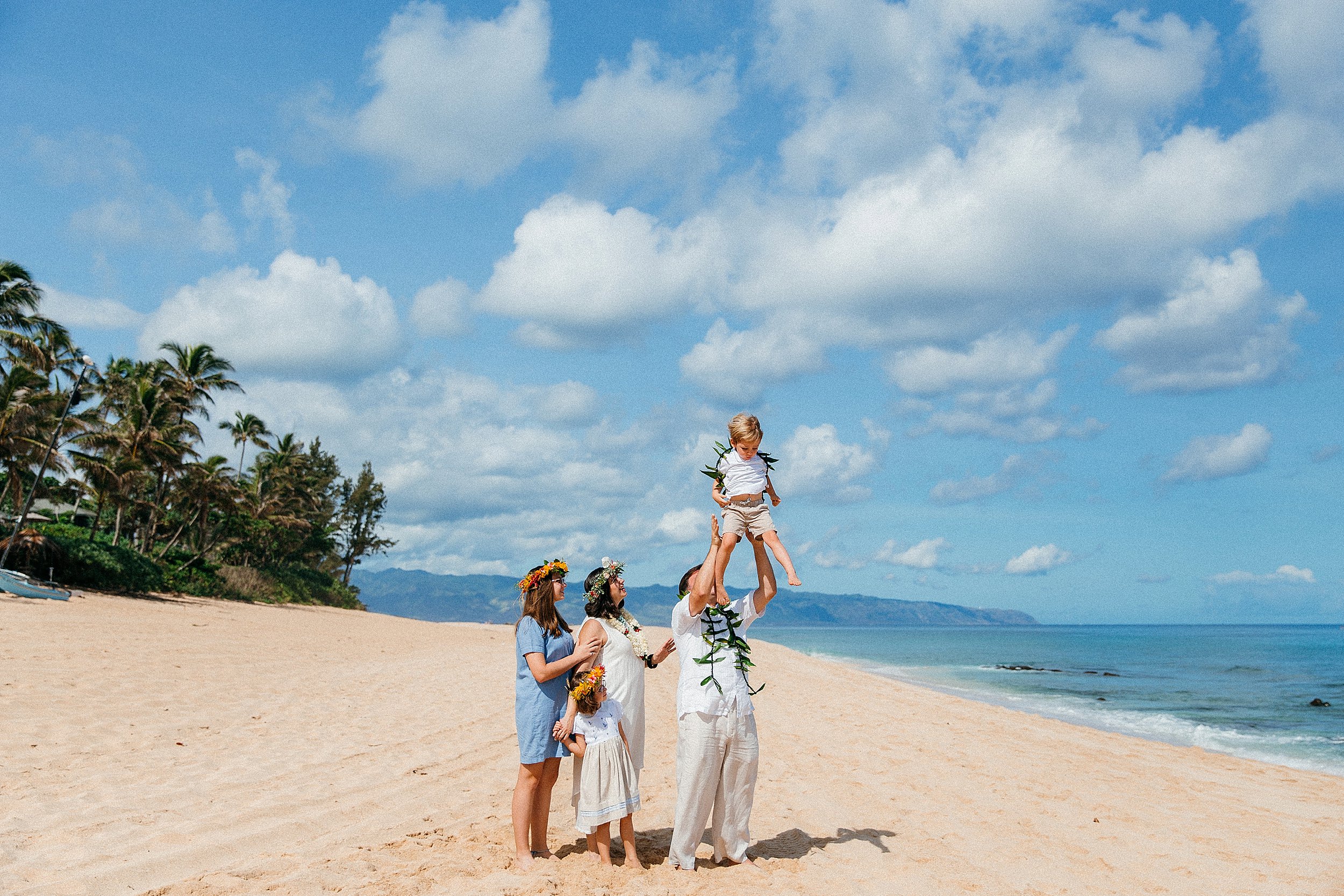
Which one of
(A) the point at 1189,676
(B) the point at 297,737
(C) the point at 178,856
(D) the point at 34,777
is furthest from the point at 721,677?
(A) the point at 1189,676

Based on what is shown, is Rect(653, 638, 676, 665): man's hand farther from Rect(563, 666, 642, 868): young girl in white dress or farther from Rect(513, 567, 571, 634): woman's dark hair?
Rect(513, 567, 571, 634): woman's dark hair

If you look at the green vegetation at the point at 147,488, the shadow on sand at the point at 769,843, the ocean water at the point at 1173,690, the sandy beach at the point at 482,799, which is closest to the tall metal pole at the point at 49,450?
the green vegetation at the point at 147,488

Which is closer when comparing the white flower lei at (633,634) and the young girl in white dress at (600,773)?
the young girl in white dress at (600,773)

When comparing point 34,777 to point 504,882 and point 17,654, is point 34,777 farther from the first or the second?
point 17,654

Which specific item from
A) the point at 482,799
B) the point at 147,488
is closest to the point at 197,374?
the point at 147,488

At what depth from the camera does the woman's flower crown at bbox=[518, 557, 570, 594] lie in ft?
16.1

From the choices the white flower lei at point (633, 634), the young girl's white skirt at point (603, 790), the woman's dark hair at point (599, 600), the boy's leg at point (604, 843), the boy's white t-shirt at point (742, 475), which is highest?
the boy's white t-shirt at point (742, 475)

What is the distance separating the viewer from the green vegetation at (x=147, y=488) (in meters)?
22.2

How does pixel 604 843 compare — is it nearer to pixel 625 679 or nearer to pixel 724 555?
pixel 625 679

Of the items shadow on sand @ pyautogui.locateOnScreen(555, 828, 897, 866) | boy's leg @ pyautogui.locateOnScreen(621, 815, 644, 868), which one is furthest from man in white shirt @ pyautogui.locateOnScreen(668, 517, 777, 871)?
shadow on sand @ pyautogui.locateOnScreen(555, 828, 897, 866)

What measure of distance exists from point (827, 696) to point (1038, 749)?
5.03m

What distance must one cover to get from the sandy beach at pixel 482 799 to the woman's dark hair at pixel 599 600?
4.76 feet

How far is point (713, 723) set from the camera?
185 inches

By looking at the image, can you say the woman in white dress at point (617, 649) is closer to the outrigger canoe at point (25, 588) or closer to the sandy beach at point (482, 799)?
the sandy beach at point (482, 799)
